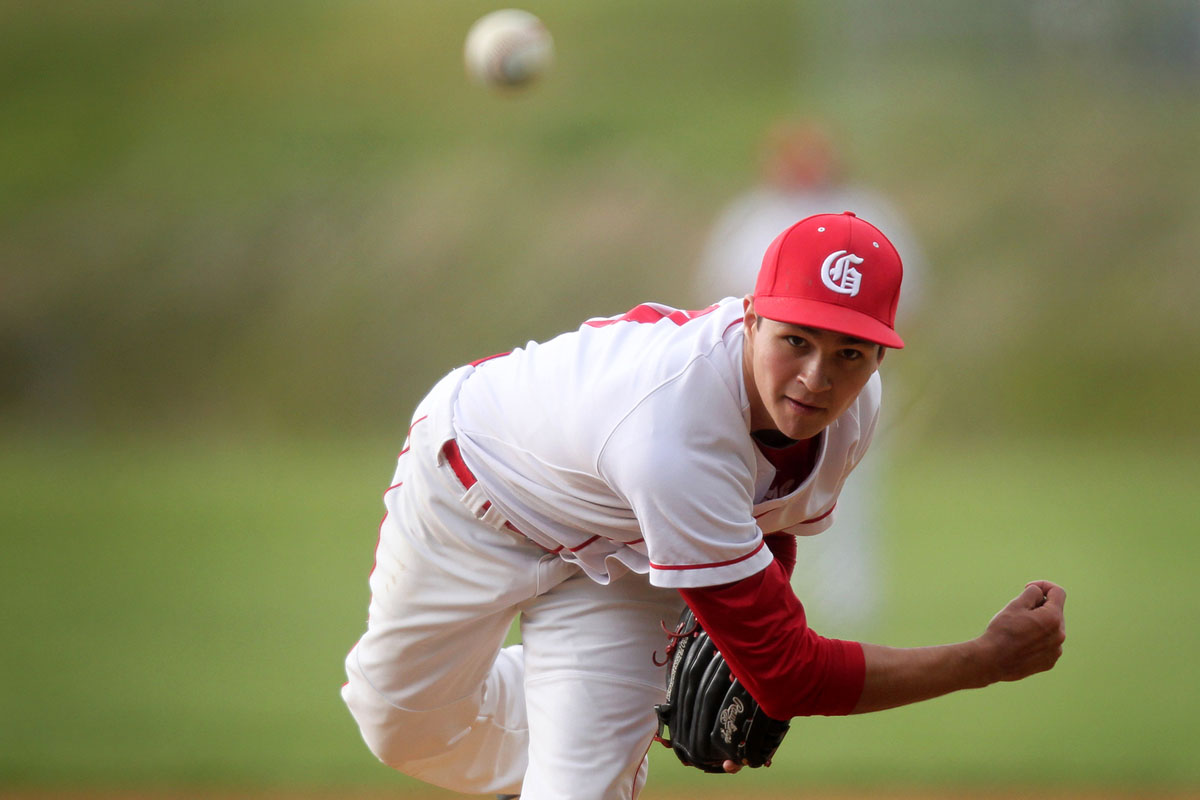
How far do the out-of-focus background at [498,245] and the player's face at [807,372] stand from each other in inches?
236

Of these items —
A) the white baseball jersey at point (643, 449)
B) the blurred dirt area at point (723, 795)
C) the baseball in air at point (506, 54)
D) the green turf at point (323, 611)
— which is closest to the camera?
the white baseball jersey at point (643, 449)

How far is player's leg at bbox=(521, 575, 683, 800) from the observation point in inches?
108

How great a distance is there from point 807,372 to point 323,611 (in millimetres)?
5807

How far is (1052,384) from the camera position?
14062 mm

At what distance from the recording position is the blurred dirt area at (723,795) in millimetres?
4895

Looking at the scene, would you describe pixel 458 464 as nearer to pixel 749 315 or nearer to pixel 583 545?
pixel 583 545

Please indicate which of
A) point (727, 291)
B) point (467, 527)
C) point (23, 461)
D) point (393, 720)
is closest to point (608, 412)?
point (467, 527)

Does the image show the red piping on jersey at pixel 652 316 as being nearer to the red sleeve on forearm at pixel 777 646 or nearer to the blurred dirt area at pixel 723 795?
the red sleeve on forearm at pixel 777 646

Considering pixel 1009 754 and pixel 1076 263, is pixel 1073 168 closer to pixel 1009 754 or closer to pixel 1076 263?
pixel 1076 263

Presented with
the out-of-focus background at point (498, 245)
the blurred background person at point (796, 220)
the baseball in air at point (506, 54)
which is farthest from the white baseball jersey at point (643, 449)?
the out-of-focus background at point (498, 245)

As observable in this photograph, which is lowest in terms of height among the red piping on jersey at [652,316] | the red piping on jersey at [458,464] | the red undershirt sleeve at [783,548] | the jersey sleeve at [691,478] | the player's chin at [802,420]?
the red undershirt sleeve at [783,548]

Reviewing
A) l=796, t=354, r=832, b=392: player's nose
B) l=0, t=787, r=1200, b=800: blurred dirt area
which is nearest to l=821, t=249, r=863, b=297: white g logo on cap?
l=796, t=354, r=832, b=392: player's nose

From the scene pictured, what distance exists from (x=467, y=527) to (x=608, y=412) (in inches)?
23.4

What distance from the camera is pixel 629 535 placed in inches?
105
